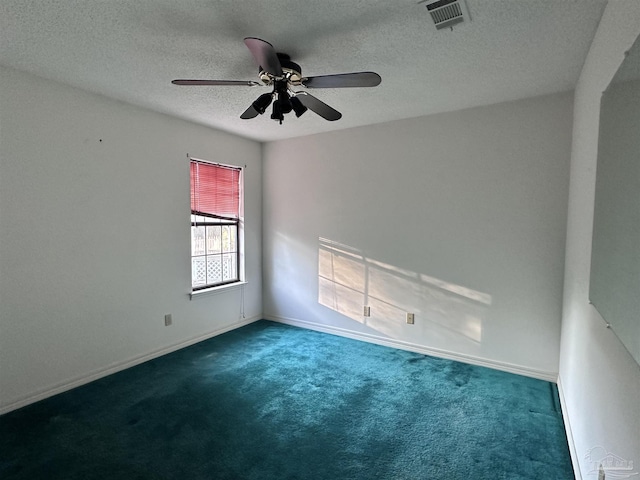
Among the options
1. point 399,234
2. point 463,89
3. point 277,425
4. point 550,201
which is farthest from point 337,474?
point 463,89

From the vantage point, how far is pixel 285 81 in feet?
6.97

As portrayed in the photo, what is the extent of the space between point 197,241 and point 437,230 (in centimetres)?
269

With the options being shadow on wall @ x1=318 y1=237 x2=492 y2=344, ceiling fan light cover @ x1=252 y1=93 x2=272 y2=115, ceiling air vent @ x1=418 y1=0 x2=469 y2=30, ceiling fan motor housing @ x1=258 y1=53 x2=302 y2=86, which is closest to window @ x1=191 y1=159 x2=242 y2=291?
shadow on wall @ x1=318 y1=237 x2=492 y2=344

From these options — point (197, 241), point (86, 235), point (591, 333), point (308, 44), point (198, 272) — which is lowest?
point (198, 272)

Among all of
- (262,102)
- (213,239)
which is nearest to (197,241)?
(213,239)

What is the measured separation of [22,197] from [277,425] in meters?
2.50

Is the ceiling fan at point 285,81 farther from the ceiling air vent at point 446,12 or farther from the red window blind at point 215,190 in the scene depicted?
the red window blind at point 215,190

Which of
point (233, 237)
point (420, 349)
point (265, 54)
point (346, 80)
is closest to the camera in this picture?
point (265, 54)

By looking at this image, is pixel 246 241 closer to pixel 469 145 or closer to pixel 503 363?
pixel 469 145

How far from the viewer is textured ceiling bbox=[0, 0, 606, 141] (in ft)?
5.86

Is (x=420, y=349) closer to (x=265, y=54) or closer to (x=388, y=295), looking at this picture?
(x=388, y=295)

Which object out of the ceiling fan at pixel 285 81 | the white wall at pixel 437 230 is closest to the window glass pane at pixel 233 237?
the white wall at pixel 437 230
